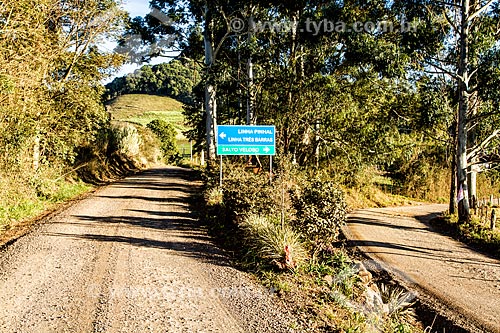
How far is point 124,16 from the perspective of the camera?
18000mm

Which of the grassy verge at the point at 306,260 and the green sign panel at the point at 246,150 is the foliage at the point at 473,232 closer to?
the grassy verge at the point at 306,260

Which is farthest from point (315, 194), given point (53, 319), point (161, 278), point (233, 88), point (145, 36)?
point (145, 36)

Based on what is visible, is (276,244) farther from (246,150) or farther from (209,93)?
(209,93)

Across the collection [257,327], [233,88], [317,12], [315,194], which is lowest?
[257,327]

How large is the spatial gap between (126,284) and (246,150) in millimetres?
5696

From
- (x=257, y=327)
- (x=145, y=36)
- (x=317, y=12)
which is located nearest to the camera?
(x=257, y=327)

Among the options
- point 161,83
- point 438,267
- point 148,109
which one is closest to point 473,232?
point 438,267

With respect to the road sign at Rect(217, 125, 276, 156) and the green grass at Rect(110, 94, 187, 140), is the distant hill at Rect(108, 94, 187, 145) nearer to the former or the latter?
the green grass at Rect(110, 94, 187, 140)

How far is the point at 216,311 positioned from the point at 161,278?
1.52m

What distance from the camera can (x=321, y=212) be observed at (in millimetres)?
8062

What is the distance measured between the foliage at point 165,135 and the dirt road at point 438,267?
52174mm

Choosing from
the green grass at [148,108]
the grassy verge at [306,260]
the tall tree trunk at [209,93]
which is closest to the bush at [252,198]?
the grassy verge at [306,260]

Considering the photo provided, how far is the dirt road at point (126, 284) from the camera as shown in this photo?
5.04 m

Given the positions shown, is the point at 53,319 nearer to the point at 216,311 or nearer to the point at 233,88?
the point at 216,311
